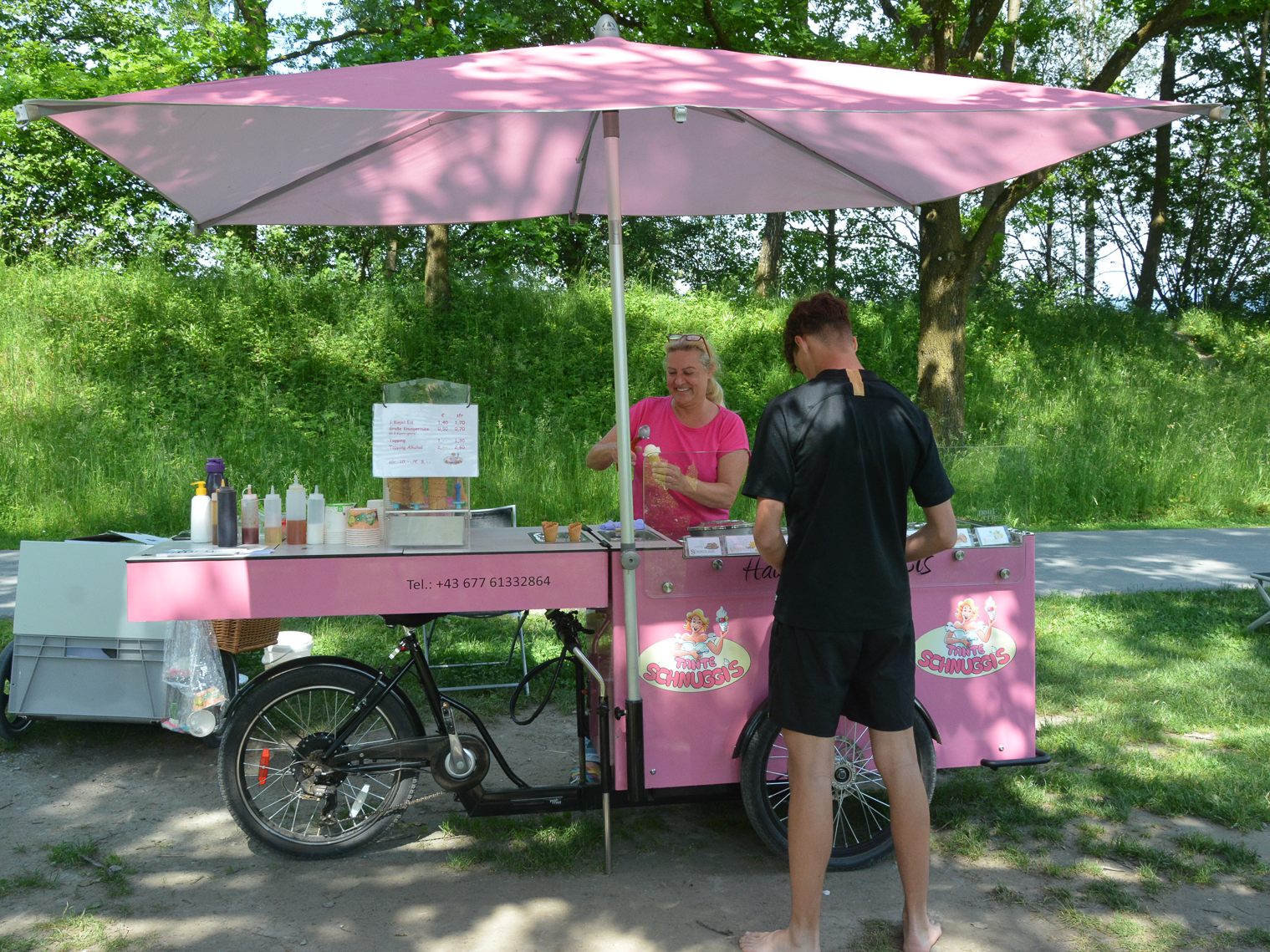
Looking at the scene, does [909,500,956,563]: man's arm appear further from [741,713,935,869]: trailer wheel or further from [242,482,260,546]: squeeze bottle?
[242,482,260,546]: squeeze bottle

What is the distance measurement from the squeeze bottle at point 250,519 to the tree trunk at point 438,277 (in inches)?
478

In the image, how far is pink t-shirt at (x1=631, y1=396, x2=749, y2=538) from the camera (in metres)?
4.32

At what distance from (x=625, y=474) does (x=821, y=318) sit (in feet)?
2.67

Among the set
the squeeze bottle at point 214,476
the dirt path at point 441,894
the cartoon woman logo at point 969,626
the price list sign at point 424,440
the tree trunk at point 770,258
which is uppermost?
the tree trunk at point 770,258

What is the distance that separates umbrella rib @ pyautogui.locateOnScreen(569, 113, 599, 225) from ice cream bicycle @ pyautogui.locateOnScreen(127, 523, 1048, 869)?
1555mm

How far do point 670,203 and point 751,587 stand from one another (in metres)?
1.98

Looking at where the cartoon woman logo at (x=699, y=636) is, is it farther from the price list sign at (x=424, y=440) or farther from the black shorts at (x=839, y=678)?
the price list sign at (x=424, y=440)

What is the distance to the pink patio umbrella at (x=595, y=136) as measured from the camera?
315 centimetres

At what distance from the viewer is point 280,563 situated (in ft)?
12.0

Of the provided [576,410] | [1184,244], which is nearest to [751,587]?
[576,410]

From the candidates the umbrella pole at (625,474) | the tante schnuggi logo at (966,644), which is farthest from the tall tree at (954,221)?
the umbrella pole at (625,474)

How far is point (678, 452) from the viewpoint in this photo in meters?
4.40

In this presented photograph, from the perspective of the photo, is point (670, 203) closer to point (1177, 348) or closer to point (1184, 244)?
point (1177, 348)

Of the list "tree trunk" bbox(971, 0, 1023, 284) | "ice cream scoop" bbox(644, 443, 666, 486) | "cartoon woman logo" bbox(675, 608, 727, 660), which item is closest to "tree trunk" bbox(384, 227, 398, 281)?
"tree trunk" bbox(971, 0, 1023, 284)
